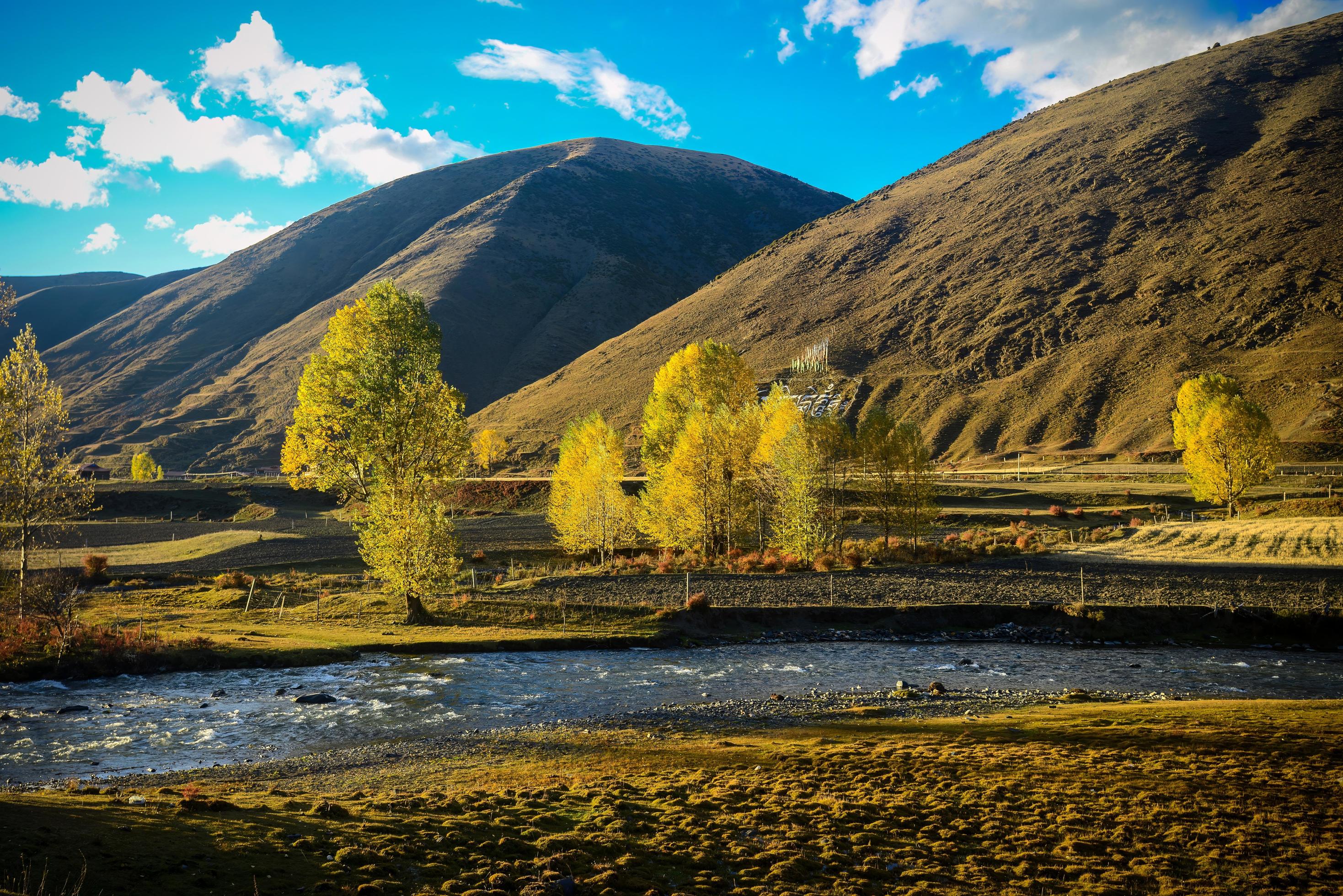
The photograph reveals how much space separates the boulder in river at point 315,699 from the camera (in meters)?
23.6

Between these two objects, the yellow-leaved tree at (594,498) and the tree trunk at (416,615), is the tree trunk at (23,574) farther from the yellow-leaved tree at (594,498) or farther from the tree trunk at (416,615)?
the yellow-leaved tree at (594,498)

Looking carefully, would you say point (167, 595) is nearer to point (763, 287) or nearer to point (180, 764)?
point (180, 764)

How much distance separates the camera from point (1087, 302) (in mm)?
145875

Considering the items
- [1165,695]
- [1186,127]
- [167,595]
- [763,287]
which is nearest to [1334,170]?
[1186,127]

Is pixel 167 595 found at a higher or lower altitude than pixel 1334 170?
lower

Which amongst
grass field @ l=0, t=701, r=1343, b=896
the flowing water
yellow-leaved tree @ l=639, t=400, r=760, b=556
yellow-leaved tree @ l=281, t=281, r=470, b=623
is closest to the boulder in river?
the flowing water

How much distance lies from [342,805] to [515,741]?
6688mm

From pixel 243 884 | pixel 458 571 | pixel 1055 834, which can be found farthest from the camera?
pixel 458 571

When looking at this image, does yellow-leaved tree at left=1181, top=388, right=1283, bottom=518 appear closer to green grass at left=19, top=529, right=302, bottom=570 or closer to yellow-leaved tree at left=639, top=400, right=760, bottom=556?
yellow-leaved tree at left=639, top=400, right=760, bottom=556

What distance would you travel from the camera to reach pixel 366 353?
116 feet

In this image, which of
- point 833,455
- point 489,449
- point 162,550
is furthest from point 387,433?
point 489,449

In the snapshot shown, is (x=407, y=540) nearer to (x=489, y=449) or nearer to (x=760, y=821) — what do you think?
(x=760, y=821)

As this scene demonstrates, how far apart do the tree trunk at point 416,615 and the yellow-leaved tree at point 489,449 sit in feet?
306

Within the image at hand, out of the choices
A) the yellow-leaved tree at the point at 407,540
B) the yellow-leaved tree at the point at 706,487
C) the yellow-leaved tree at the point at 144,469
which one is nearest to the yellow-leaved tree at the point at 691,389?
the yellow-leaved tree at the point at 706,487
